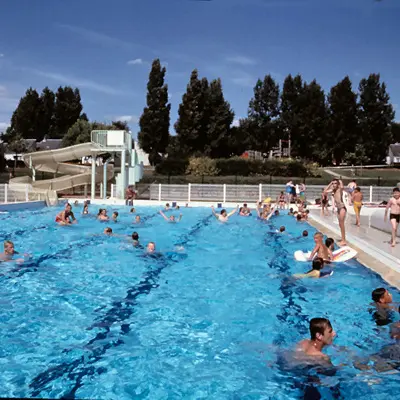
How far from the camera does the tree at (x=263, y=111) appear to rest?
53750 millimetres

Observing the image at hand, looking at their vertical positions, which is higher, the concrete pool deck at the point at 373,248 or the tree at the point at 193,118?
the tree at the point at 193,118

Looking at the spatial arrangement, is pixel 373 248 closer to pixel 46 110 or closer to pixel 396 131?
pixel 46 110

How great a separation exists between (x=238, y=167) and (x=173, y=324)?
31.3m


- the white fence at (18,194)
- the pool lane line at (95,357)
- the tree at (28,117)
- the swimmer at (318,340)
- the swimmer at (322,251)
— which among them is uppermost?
the tree at (28,117)

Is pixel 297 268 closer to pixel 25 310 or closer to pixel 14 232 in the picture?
pixel 25 310

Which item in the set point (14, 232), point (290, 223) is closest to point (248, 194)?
point (290, 223)

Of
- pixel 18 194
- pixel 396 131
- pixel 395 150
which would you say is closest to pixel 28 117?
pixel 18 194

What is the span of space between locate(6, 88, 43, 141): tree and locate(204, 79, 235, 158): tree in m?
35.9

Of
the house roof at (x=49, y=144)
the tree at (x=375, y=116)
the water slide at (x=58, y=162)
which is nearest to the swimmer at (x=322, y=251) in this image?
the water slide at (x=58, y=162)

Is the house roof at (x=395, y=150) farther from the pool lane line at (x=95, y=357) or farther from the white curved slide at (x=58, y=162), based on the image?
the pool lane line at (x=95, y=357)

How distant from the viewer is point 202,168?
36625 mm

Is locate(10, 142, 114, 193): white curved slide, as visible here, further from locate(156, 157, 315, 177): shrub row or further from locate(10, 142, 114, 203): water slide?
locate(156, 157, 315, 177): shrub row

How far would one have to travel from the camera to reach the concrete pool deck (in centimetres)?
880

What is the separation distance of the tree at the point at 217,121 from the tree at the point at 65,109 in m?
32.5
